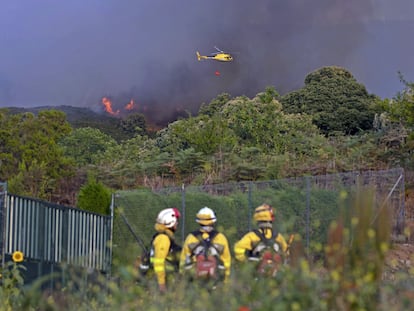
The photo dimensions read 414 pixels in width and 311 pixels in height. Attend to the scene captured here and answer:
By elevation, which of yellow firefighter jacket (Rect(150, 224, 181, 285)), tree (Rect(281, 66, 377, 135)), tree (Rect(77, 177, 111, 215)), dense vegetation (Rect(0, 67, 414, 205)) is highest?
tree (Rect(281, 66, 377, 135))

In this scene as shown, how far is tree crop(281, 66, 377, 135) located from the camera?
41.7 meters

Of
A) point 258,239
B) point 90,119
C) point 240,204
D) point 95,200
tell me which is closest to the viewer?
point 258,239

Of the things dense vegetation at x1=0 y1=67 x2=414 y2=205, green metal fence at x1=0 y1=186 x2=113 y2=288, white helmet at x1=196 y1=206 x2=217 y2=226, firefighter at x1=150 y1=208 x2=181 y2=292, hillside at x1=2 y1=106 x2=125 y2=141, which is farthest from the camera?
hillside at x1=2 y1=106 x2=125 y2=141

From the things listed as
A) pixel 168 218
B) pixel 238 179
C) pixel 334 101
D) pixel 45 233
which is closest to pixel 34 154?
pixel 238 179

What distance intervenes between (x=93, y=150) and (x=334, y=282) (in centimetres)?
3267

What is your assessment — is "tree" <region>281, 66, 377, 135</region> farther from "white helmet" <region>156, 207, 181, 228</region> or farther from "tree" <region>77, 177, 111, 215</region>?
"white helmet" <region>156, 207, 181, 228</region>

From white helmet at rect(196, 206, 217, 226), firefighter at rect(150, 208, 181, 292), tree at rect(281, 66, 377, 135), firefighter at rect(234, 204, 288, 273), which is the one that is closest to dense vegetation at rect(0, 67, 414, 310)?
tree at rect(281, 66, 377, 135)

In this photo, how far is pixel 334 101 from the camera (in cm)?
4259

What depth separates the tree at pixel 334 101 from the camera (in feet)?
137

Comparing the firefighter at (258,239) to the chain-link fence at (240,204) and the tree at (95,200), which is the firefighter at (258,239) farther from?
the tree at (95,200)

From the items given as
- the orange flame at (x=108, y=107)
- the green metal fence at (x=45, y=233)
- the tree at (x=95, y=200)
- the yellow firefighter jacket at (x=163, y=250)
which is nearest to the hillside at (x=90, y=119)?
the orange flame at (x=108, y=107)

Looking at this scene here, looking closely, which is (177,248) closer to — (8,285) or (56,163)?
(8,285)

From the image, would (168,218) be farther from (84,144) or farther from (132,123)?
(132,123)

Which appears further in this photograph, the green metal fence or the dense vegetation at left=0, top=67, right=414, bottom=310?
the green metal fence
